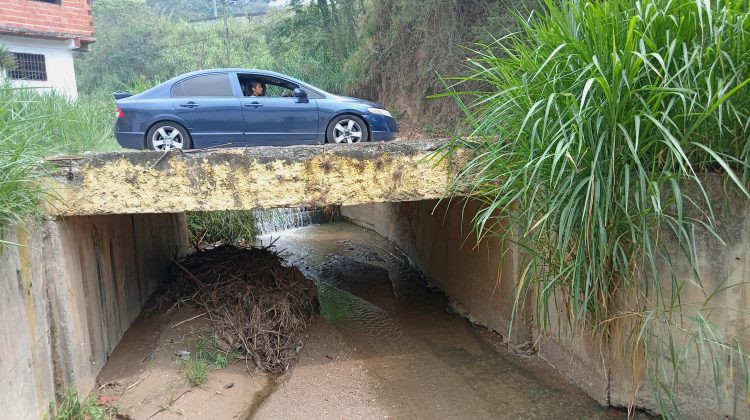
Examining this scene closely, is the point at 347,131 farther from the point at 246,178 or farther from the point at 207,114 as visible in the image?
the point at 246,178

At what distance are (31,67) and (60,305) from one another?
11.9 meters

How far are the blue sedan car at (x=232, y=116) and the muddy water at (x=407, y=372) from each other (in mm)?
2897

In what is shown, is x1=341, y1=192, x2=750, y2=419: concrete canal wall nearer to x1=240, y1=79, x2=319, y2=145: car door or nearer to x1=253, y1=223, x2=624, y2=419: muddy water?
x1=253, y1=223, x2=624, y2=419: muddy water

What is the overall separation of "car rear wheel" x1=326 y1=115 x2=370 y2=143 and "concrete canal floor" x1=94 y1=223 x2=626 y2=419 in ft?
9.26

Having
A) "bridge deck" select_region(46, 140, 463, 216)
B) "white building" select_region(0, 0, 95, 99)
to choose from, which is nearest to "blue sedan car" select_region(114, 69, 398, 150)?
Answer: "bridge deck" select_region(46, 140, 463, 216)

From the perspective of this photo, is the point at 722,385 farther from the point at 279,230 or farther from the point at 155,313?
the point at 279,230

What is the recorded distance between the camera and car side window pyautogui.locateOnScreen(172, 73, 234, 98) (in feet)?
26.0

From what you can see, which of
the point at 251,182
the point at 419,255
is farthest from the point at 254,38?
the point at 251,182

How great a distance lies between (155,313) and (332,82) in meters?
12.7

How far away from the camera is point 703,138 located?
4.27 m

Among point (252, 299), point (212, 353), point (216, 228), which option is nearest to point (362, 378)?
point (212, 353)

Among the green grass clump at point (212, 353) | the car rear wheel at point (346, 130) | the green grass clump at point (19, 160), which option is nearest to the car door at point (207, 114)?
the car rear wheel at point (346, 130)

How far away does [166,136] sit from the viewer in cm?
762

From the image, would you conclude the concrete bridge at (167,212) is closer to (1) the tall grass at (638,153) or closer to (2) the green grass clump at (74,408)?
(2) the green grass clump at (74,408)
